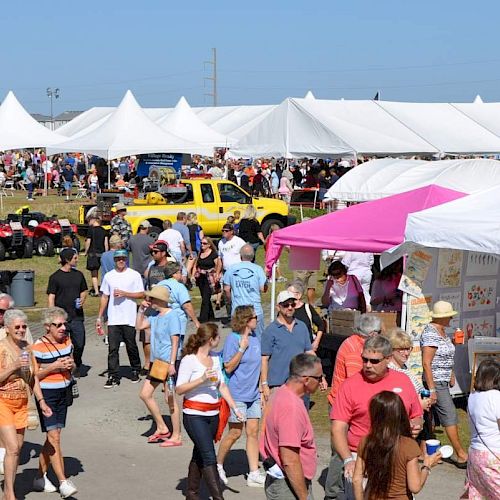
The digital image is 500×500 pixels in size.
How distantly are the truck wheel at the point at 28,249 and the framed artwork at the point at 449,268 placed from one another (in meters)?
14.8

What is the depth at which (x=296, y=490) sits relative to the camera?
6113 millimetres

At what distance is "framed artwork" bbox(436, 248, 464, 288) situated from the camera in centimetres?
1160

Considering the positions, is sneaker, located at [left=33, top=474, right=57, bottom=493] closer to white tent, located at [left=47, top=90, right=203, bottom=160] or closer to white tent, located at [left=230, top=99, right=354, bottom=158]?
white tent, located at [left=230, top=99, right=354, bottom=158]

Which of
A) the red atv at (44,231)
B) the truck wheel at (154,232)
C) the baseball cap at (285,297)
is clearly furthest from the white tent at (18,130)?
the baseball cap at (285,297)

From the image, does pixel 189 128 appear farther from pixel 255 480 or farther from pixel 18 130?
pixel 255 480

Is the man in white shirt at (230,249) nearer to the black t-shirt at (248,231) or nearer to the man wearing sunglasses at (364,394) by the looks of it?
the black t-shirt at (248,231)

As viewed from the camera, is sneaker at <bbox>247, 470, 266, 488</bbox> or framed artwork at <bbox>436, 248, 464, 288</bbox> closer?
sneaker at <bbox>247, 470, 266, 488</bbox>

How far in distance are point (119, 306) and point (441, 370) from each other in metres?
4.63

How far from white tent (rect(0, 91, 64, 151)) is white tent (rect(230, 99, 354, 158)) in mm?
8875

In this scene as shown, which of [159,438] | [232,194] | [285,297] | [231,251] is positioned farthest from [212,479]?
[232,194]

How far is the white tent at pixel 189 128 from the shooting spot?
3950 centimetres

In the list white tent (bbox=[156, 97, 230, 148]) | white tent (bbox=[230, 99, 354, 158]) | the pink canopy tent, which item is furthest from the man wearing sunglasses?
white tent (bbox=[156, 97, 230, 148])

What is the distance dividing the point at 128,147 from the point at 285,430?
26.6m

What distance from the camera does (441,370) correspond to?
920 cm
